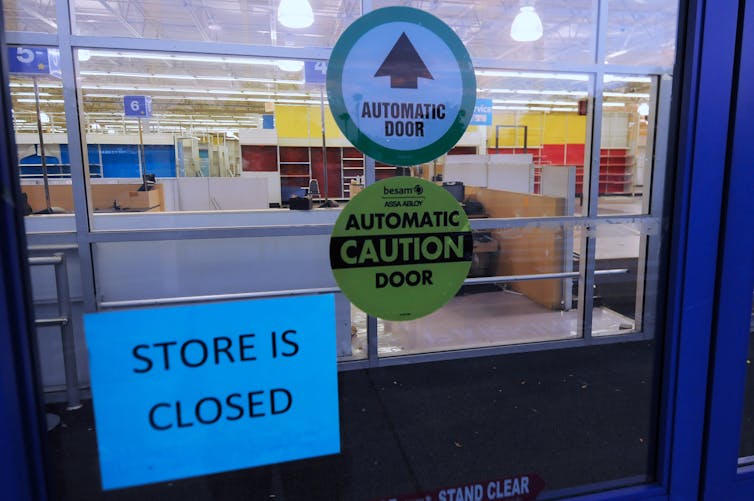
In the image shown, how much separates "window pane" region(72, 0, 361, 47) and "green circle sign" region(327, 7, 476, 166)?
25.4 feet

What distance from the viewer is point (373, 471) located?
2.28 metres

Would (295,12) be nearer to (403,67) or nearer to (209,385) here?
(403,67)

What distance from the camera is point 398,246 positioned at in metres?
1.06

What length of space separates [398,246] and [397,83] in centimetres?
35

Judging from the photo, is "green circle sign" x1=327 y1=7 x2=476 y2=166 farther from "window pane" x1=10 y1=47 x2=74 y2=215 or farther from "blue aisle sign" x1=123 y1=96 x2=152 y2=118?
"blue aisle sign" x1=123 y1=96 x2=152 y2=118

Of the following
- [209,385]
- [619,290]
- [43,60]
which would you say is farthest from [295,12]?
[619,290]

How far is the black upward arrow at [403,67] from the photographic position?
1056 millimetres

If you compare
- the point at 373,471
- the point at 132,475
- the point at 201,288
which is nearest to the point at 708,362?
the point at 132,475

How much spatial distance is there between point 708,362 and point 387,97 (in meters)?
0.89

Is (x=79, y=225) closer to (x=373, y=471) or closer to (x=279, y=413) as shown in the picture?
(x=373, y=471)

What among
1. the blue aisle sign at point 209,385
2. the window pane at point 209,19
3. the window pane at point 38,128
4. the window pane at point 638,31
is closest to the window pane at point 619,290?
the window pane at point 638,31

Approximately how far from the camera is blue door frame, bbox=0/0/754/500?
3.20ft

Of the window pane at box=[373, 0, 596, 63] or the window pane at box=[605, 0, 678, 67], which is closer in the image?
the window pane at box=[605, 0, 678, 67]

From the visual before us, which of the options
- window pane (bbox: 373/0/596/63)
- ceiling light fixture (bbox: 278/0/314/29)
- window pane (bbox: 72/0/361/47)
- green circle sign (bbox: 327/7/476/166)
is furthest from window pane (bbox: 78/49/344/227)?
green circle sign (bbox: 327/7/476/166)
